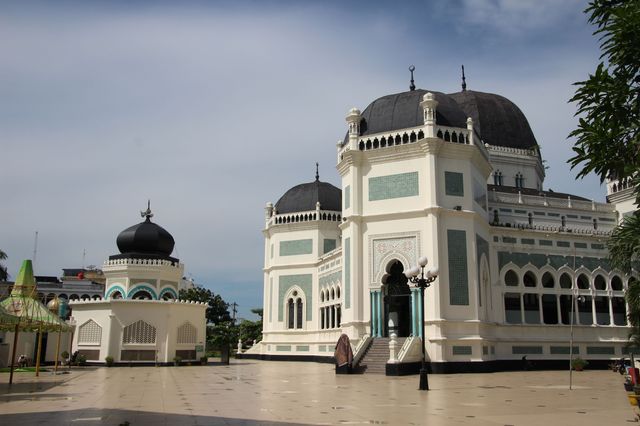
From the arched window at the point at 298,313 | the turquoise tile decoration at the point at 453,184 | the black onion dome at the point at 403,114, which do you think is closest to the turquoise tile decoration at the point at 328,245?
the arched window at the point at 298,313

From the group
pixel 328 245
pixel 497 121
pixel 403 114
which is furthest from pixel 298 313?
pixel 497 121

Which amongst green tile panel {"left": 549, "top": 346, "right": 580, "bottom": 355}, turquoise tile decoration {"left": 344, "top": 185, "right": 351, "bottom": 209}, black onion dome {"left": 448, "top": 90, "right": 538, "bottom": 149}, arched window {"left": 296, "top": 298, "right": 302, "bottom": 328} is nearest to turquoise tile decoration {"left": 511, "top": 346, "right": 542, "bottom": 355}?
green tile panel {"left": 549, "top": 346, "right": 580, "bottom": 355}

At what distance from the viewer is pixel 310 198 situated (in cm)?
4644

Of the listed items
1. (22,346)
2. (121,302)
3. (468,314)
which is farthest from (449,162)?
(22,346)

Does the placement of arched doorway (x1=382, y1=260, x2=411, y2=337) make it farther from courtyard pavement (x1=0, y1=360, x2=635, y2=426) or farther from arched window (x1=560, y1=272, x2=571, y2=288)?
arched window (x1=560, y1=272, x2=571, y2=288)

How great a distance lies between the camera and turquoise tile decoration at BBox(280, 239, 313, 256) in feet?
148

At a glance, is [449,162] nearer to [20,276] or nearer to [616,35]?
[616,35]

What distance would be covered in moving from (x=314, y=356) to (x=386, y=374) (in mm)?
17813

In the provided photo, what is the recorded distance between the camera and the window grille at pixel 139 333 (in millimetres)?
34594

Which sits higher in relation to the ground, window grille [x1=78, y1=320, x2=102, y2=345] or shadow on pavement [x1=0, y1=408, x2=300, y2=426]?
window grille [x1=78, y1=320, x2=102, y2=345]

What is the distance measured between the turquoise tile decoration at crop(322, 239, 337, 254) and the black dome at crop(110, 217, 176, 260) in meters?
11.8

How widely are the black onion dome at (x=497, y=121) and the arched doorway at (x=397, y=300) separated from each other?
17055 mm

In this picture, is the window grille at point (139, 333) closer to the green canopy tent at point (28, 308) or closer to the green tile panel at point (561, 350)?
the green canopy tent at point (28, 308)

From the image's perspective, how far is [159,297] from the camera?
39.5 m
